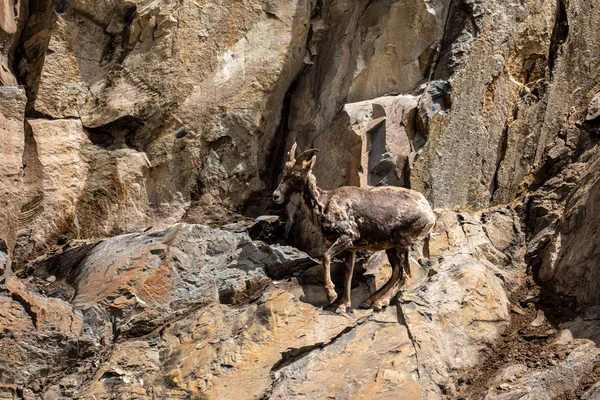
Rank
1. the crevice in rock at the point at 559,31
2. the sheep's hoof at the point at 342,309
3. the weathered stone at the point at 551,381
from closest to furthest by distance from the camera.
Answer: the weathered stone at the point at 551,381, the sheep's hoof at the point at 342,309, the crevice in rock at the point at 559,31

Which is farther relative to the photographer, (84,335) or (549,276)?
(549,276)

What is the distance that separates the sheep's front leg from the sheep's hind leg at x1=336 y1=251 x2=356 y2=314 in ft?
0.52

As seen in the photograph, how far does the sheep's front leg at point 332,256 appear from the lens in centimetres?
1166

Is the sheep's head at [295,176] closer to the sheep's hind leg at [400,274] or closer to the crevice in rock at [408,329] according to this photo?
the sheep's hind leg at [400,274]

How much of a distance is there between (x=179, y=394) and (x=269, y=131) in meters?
5.79

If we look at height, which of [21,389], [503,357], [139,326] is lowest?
[21,389]

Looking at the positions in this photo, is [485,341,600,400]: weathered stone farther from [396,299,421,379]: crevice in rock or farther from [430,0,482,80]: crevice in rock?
[430,0,482,80]: crevice in rock

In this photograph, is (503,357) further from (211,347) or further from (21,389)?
(21,389)

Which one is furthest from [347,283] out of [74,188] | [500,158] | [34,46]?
[34,46]

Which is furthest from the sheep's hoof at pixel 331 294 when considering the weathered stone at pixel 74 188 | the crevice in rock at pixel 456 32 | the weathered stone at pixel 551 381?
the crevice in rock at pixel 456 32

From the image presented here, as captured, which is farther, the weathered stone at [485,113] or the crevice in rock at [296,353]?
the weathered stone at [485,113]

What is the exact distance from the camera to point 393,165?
530 inches

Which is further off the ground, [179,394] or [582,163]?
[582,163]

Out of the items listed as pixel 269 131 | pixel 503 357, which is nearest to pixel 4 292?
pixel 269 131
